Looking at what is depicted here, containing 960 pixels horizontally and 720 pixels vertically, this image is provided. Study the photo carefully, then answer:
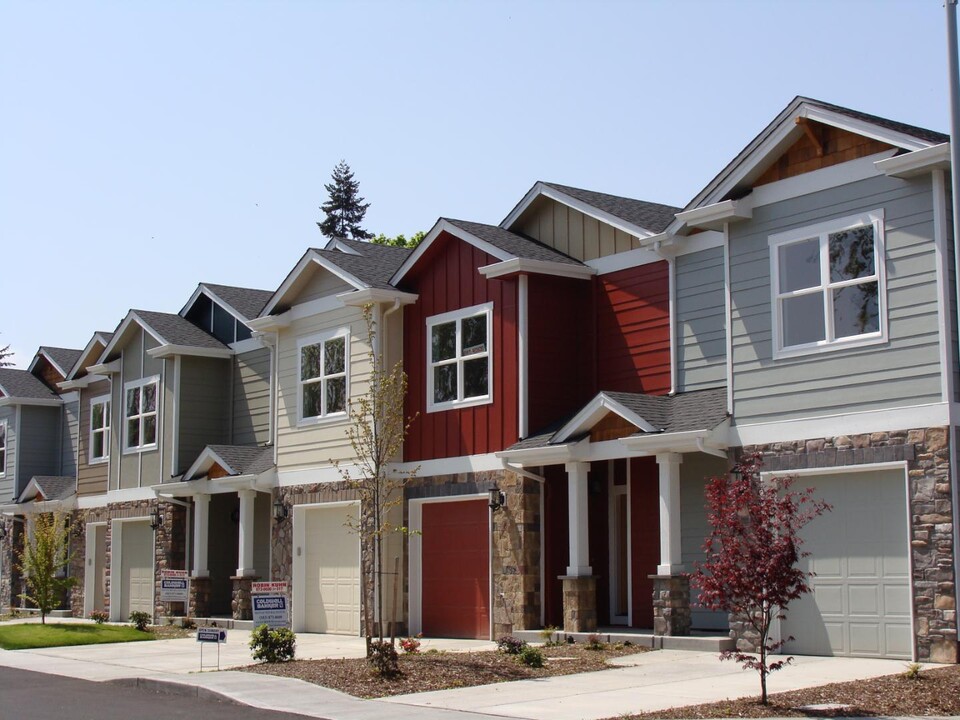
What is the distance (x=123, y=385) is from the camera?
31719 millimetres

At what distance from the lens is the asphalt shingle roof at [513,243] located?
21.1 m

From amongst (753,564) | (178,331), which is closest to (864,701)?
(753,564)

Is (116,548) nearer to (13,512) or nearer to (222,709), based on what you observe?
(13,512)

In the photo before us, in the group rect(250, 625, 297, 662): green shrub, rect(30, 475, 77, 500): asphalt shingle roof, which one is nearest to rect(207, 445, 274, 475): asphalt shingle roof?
rect(250, 625, 297, 662): green shrub

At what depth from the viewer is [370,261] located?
24.9 metres

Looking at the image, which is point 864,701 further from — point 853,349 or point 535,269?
point 535,269

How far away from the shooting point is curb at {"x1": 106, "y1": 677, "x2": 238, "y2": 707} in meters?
14.9

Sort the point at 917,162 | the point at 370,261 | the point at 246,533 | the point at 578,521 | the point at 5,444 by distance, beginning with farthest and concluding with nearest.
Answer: the point at 5,444 < the point at 246,533 < the point at 370,261 < the point at 578,521 < the point at 917,162

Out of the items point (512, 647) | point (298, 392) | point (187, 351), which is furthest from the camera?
point (187, 351)

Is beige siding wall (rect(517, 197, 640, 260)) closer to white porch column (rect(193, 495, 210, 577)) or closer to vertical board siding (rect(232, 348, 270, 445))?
vertical board siding (rect(232, 348, 270, 445))

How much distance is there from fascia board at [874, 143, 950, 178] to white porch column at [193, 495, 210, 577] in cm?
1766

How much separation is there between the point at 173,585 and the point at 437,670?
827cm

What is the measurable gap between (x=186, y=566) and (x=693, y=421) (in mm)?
15645

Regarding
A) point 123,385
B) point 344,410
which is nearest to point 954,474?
point 344,410
